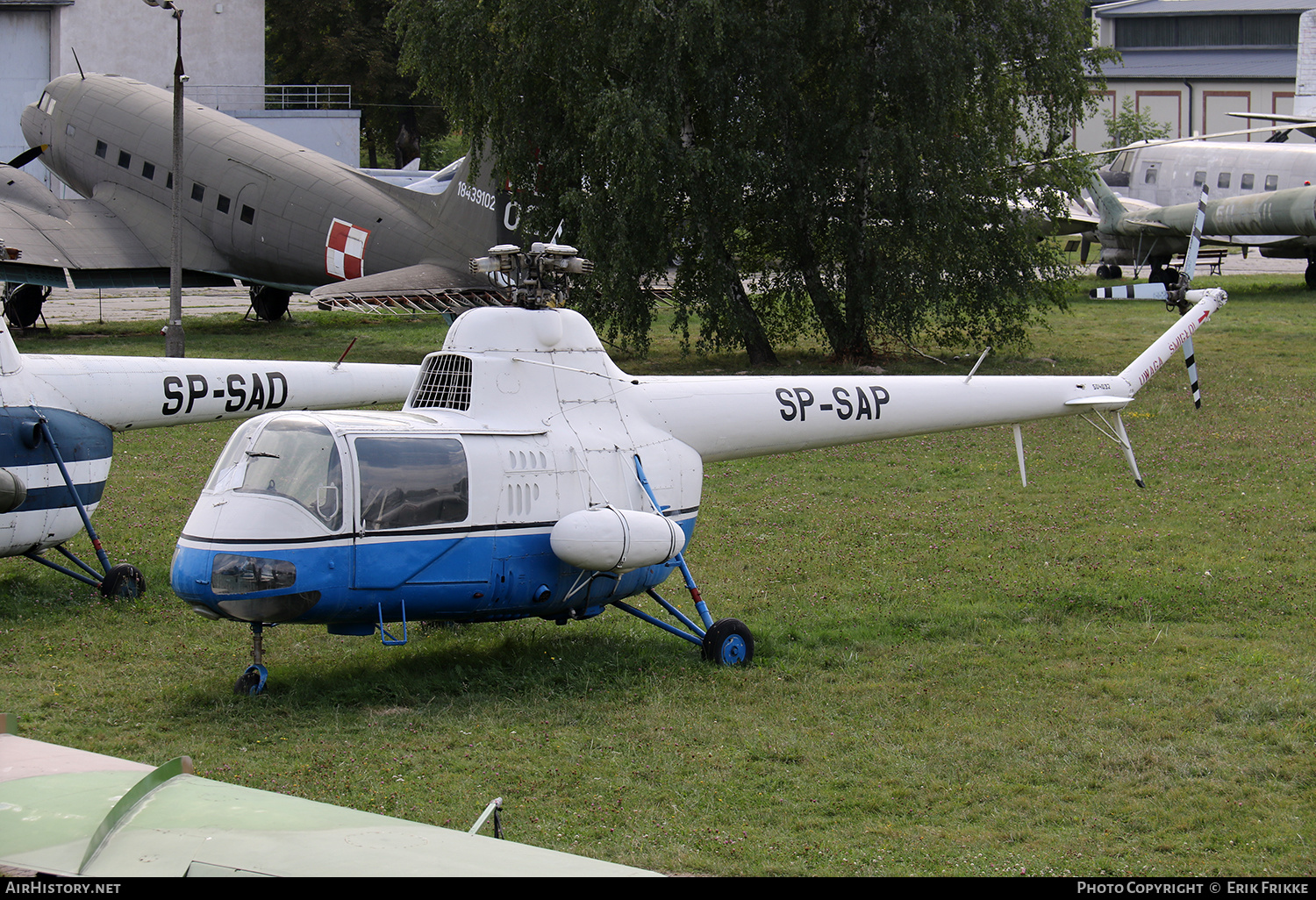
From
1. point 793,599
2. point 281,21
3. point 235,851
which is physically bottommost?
point 793,599

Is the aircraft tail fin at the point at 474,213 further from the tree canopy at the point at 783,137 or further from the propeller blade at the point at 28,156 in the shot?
the propeller blade at the point at 28,156

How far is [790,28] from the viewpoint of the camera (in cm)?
2314

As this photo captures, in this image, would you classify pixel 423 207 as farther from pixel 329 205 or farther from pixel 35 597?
pixel 35 597

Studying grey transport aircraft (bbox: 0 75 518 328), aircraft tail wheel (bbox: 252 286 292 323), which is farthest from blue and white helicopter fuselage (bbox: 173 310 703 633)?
aircraft tail wheel (bbox: 252 286 292 323)

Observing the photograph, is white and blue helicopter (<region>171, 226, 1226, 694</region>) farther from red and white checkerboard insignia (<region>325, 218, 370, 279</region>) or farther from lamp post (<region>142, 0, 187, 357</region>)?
red and white checkerboard insignia (<region>325, 218, 370, 279</region>)

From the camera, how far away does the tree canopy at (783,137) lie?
2291 cm

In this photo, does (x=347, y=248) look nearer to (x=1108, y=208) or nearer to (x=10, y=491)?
(x=10, y=491)

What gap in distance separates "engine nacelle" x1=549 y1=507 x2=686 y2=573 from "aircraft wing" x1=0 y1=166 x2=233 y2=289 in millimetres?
21449

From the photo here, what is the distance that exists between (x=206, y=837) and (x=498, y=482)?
17.0 ft

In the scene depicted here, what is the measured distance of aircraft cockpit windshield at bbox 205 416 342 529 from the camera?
28.0ft
